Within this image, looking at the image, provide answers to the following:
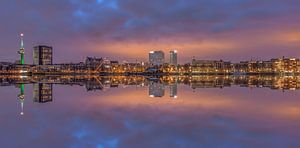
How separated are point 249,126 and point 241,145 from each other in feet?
12.2

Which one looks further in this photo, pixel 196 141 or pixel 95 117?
pixel 95 117

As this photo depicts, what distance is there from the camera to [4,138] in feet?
40.0

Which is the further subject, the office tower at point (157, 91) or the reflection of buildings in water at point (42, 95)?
the office tower at point (157, 91)

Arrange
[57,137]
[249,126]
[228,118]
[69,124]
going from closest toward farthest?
[57,137], [249,126], [69,124], [228,118]

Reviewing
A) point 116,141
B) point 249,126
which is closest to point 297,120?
point 249,126

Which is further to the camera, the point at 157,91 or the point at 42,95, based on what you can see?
the point at 157,91

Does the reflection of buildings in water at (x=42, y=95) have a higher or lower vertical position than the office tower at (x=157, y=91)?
lower

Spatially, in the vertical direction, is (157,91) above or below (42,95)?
above

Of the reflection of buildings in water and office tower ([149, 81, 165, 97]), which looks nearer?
the reflection of buildings in water

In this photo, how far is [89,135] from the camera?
12.6 meters

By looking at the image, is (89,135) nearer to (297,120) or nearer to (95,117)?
(95,117)

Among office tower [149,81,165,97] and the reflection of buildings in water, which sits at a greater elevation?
office tower [149,81,165,97]

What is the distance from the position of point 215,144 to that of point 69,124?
267 inches

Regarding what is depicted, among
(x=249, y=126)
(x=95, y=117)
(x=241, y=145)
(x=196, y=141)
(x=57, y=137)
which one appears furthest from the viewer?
(x=95, y=117)
